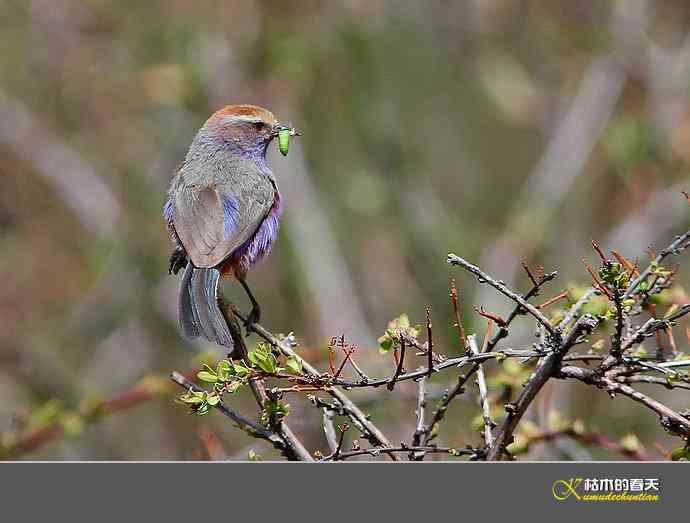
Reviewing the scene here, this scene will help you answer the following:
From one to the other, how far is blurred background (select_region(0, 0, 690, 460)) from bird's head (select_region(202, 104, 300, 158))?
3571 mm

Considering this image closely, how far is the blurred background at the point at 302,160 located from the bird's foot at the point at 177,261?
387 centimetres

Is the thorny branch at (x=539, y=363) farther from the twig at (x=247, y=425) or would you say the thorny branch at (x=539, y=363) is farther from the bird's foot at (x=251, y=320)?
A: the bird's foot at (x=251, y=320)

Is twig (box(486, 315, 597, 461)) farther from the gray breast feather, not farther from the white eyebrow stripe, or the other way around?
the white eyebrow stripe

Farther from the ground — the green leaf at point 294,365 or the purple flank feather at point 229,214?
the purple flank feather at point 229,214

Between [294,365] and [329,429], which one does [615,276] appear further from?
[329,429]

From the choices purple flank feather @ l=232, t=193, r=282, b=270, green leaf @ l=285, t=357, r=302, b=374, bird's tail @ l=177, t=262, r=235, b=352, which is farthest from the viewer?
purple flank feather @ l=232, t=193, r=282, b=270

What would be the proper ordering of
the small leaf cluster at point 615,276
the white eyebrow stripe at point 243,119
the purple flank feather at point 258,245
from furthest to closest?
the white eyebrow stripe at point 243,119, the purple flank feather at point 258,245, the small leaf cluster at point 615,276

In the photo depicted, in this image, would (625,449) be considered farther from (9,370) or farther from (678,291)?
(9,370)

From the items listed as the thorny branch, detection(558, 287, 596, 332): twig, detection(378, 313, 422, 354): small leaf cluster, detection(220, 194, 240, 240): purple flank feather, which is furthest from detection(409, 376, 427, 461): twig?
detection(220, 194, 240, 240): purple flank feather

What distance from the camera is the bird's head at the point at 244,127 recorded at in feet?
12.0

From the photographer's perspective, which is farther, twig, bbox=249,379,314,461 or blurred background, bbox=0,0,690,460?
blurred background, bbox=0,0,690,460

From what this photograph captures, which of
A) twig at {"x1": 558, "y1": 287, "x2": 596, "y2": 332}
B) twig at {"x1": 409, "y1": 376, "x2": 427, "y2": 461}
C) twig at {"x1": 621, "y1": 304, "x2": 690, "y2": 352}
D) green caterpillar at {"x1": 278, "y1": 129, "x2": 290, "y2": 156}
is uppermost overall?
green caterpillar at {"x1": 278, "y1": 129, "x2": 290, "y2": 156}

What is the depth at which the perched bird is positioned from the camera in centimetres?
Result: 300

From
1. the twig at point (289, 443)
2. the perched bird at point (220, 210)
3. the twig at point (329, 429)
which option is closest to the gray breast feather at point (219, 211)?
the perched bird at point (220, 210)
